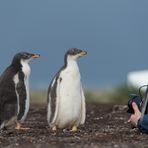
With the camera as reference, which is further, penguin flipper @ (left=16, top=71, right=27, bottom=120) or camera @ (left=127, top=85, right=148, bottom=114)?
penguin flipper @ (left=16, top=71, right=27, bottom=120)

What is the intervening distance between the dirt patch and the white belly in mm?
215

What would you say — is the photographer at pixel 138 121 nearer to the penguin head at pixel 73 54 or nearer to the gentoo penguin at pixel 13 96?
the penguin head at pixel 73 54

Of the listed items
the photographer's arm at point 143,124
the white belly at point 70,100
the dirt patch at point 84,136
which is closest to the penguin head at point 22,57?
the white belly at point 70,100

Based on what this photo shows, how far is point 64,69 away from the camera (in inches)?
408

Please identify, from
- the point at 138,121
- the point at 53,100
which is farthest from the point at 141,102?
the point at 53,100

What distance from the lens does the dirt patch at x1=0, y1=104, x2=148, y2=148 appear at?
8.26 m

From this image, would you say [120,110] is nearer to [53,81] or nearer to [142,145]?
[53,81]

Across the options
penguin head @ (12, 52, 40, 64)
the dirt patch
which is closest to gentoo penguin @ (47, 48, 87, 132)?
the dirt patch

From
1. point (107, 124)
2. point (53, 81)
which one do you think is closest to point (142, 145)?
point (53, 81)

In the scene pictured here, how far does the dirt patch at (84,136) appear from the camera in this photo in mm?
8258

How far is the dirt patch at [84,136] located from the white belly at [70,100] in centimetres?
21

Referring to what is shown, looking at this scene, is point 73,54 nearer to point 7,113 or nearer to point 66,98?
point 66,98

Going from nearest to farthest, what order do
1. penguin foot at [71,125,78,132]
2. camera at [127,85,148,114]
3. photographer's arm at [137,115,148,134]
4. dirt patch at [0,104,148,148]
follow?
dirt patch at [0,104,148,148] → photographer's arm at [137,115,148,134] → camera at [127,85,148,114] → penguin foot at [71,125,78,132]

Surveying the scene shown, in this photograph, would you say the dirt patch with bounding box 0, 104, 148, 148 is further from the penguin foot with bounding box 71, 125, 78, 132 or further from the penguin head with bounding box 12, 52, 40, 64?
the penguin head with bounding box 12, 52, 40, 64
